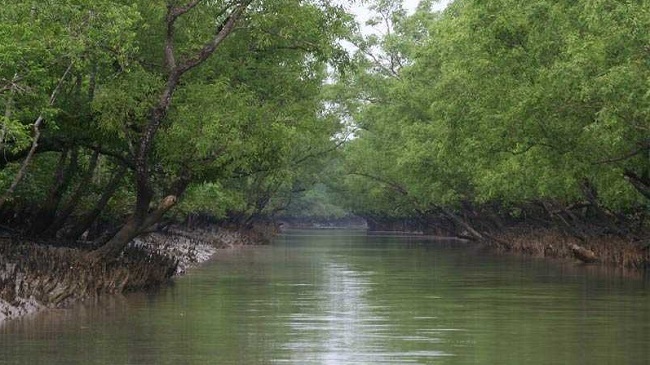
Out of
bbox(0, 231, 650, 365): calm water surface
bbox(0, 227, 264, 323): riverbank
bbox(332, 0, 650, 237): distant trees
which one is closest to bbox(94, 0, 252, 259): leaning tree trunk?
bbox(0, 227, 264, 323): riverbank

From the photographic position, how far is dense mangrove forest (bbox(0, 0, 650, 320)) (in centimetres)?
2717

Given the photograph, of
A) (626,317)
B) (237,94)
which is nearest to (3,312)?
(237,94)

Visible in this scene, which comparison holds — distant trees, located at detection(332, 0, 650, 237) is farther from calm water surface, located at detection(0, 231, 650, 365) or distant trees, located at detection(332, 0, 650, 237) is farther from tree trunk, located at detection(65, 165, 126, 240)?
tree trunk, located at detection(65, 165, 126, 240)

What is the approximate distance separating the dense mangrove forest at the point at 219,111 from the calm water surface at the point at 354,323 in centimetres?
279

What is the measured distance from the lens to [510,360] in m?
18.5

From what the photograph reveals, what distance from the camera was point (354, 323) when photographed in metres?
24.8

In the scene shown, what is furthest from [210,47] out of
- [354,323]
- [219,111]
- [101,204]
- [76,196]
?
[354,323]

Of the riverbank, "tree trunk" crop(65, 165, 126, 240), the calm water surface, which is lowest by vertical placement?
the calm water surface

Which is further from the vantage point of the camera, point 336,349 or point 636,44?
point 636,44

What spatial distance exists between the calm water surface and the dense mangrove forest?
2.79 meters

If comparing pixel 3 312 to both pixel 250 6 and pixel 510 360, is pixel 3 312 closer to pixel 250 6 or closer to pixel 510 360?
pixel 510 360

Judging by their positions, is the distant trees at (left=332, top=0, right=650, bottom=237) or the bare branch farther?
the distant trees at (left=332, top=0, right=650, bottom=237)

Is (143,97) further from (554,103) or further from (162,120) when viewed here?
(554,103)

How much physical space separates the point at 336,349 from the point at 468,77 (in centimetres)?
3071
